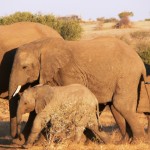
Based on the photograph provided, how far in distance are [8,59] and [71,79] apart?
1.54 meters

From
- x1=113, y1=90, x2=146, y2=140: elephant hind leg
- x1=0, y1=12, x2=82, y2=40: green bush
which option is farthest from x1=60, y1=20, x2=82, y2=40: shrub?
x1=113, y1=90, x2=146, y2=140: elephant hind leg

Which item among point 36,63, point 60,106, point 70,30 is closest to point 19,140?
point 60,106

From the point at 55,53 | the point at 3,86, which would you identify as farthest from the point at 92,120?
the point at 3,86

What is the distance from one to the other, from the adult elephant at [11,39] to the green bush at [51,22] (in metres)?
15.8

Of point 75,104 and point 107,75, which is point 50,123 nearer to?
point 75,104

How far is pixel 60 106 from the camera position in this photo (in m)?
10.9

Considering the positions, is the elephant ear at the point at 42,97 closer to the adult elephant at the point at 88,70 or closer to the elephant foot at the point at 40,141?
the elephant foot at the point at 40,141

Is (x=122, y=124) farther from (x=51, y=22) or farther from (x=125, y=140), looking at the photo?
(x=51, y=22)

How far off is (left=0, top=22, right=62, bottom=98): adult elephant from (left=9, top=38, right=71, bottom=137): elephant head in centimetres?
86

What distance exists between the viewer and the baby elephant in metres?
10.8

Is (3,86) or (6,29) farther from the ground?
(6,29)

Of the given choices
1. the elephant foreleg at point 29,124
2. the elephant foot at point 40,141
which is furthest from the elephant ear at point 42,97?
the elephant foreleg at point 29,124

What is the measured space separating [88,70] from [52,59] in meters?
0.70

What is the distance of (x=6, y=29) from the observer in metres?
13.7
